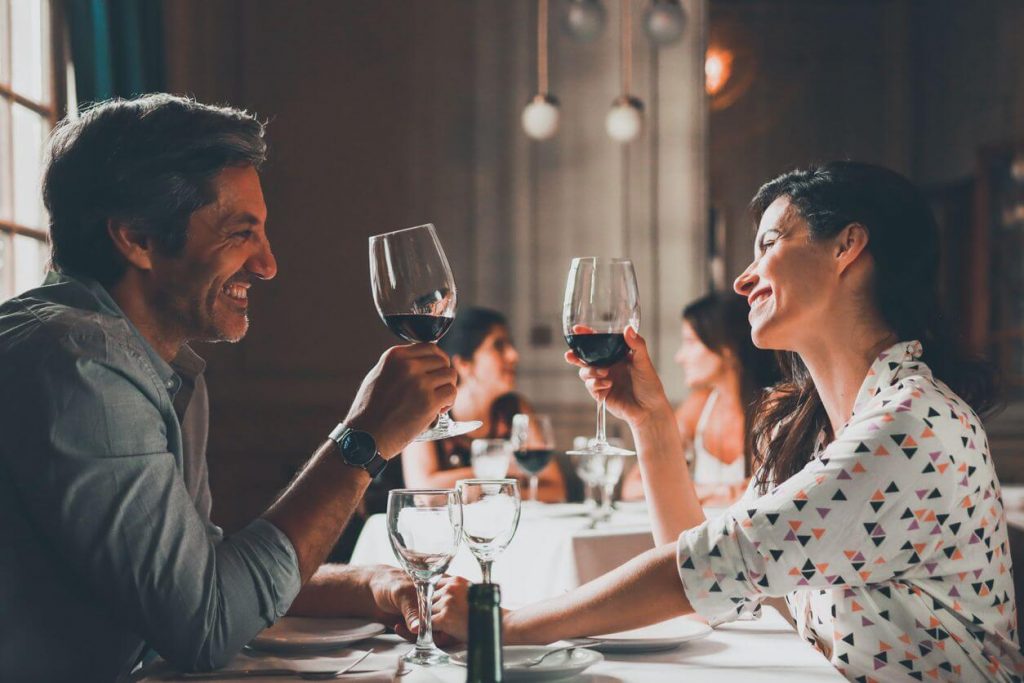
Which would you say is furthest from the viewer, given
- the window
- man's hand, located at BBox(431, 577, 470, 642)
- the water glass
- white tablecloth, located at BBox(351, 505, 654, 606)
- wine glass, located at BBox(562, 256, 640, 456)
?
the window

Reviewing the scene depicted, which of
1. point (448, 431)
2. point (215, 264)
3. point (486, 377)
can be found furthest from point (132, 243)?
point (486, 377)

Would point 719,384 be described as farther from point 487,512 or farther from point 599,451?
point 487,512

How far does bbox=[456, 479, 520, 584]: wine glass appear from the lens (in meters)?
1.16

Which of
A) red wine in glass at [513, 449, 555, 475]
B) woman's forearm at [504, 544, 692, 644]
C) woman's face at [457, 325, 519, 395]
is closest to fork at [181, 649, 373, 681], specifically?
woman's forearm at [504, 544, 692, 644]

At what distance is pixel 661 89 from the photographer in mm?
5270

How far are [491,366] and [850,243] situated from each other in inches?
101

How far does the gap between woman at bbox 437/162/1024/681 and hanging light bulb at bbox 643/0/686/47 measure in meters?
2.60

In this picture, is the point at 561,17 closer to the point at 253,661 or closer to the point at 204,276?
the point at 204,276

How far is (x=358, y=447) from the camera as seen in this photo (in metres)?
1.23

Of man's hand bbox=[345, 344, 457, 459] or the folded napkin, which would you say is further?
man's hand bbox=[345, 344, 457, 459]

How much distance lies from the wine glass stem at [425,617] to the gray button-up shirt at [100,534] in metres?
0.15

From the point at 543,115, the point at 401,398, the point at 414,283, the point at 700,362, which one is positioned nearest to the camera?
the point at 401,398

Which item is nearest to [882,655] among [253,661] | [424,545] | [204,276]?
[424,545]

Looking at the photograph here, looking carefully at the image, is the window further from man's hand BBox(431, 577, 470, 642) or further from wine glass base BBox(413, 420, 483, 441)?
man's hand BBox(431, 577, 470, 642)
